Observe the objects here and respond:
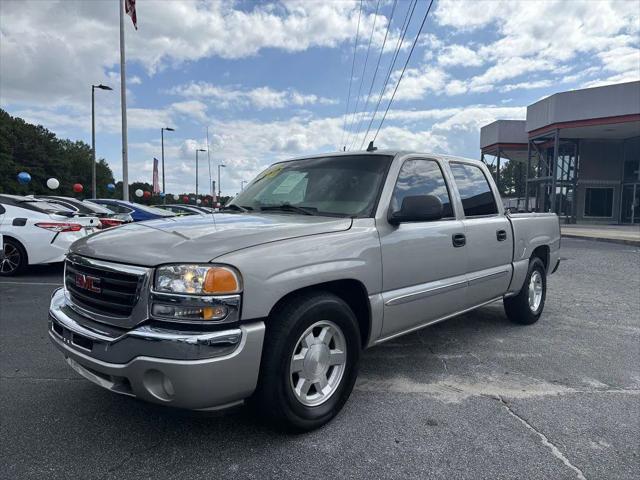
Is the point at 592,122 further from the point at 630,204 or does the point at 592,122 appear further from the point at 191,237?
the point at 191,237

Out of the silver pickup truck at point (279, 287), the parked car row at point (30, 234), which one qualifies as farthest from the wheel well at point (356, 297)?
the parked car row at point (30, 234)

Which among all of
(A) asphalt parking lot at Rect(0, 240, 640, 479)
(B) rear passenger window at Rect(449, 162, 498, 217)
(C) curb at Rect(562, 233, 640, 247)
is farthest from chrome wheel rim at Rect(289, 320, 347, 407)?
(C) curb at Rect(562, 233, 640, 247)

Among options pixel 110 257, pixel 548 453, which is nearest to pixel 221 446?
pixel 110 257

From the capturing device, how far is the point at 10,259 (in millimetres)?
8164

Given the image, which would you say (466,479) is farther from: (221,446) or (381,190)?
(381,190)

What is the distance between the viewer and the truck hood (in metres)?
2.47


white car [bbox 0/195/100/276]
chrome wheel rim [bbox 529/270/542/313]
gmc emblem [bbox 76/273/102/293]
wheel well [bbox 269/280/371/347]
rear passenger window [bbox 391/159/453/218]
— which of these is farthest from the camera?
white car [bbox 0/195/100/276]

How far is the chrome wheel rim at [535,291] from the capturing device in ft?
17.9

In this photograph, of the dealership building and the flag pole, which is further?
the dealership building

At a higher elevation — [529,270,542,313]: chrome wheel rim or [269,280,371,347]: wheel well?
[269,280,371,347]: wheel well

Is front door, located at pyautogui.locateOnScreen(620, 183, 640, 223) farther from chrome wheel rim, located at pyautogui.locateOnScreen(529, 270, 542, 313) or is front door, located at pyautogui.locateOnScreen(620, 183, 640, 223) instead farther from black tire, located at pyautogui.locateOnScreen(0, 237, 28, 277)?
black tire, located at pyautogui.locateOnScreen(0, 237, 28, 277)

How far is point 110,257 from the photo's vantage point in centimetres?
262

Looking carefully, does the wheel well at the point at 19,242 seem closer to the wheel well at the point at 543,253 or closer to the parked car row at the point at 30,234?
the parked car row at the point at 30,234

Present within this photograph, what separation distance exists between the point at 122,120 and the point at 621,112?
25094mm
